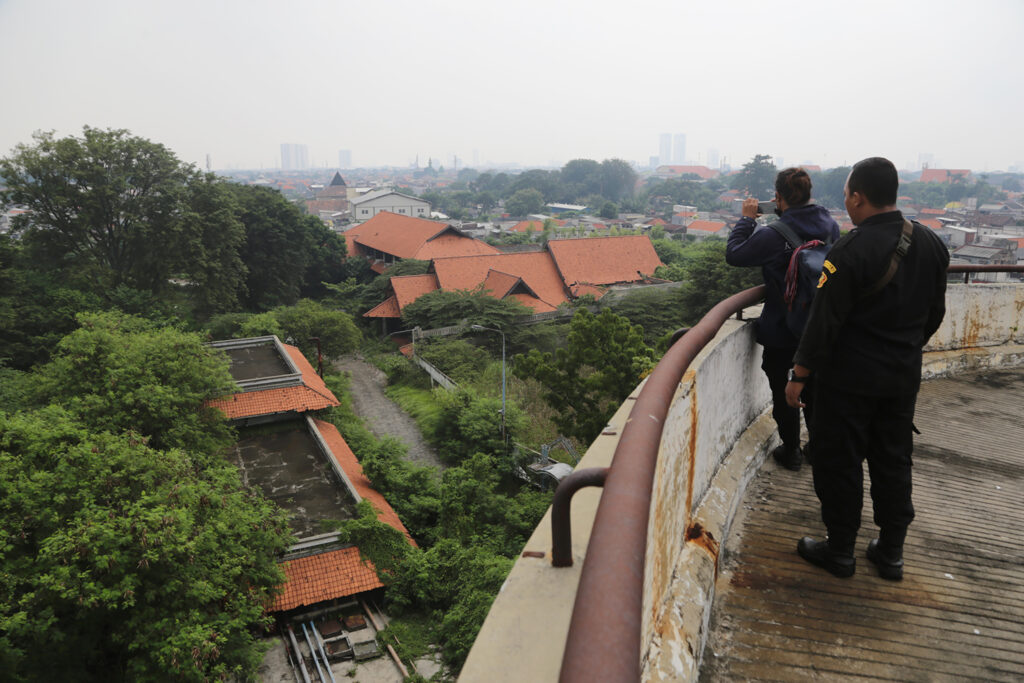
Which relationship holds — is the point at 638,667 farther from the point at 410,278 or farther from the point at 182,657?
the point at 410,278

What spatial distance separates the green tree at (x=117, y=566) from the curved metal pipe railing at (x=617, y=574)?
7080 millimetres

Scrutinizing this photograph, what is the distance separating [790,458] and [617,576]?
109 inches

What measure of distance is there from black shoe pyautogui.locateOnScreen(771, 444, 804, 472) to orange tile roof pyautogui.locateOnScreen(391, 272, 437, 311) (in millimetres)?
21826

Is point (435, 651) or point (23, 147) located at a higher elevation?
point (23, 147)

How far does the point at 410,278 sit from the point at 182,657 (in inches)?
785

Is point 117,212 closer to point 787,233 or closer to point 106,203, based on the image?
point 106,203

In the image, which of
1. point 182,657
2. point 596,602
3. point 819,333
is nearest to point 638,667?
point 596,602

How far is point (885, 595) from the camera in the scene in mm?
2387

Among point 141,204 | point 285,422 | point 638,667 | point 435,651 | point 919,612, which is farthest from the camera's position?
point 141,204

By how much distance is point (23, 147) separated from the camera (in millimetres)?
19578

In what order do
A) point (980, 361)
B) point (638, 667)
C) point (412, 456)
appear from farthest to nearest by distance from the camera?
point (412, 456) < point (980, 361) < point (638, 667)

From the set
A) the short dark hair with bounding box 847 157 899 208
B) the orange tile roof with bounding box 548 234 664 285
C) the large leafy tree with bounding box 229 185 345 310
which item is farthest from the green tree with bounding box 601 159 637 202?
the short dark hair with bounding box 847 157 899 208

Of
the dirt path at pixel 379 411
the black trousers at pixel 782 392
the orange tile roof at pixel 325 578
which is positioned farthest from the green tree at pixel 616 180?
the black trousers at pixel 782 392

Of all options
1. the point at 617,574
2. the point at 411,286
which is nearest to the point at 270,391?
the point at 411,286
